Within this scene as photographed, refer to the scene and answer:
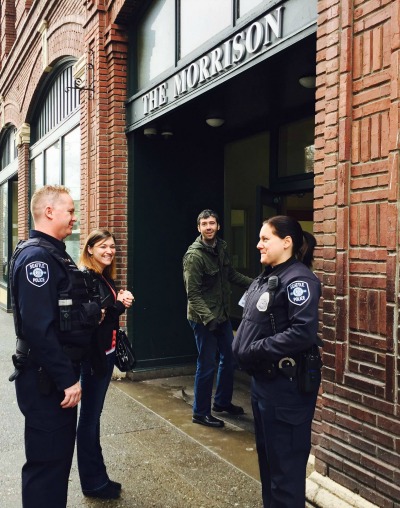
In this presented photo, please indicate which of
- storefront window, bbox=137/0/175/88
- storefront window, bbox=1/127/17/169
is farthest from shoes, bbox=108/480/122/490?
storefront window, bbox=1/127/17/169

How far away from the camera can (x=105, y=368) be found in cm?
345

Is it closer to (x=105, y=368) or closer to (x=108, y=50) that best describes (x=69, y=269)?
(x=105, y=368)

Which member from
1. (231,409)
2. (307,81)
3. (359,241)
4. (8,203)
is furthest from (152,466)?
(8,203)

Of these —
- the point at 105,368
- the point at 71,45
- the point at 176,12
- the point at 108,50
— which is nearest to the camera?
the point at 105,368

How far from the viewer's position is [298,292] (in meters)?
2.70

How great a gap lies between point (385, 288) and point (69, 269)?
5.83ft

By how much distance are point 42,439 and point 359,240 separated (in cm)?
209

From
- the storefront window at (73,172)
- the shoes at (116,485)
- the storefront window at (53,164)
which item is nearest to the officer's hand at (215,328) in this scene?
the shoes at (116,485)

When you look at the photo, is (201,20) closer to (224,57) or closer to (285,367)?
(224,57)

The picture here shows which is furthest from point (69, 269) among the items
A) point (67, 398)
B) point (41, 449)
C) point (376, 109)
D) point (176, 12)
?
point (176, 12)

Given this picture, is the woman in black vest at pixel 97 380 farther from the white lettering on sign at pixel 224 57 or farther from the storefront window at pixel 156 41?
the storefront window at pixel 156 41

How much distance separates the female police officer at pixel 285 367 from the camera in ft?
8.83

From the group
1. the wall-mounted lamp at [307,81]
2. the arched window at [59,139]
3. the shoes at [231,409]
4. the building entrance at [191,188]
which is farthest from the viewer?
the arched window at [59,139]

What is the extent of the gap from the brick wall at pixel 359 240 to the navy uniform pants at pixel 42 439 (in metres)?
1.60
